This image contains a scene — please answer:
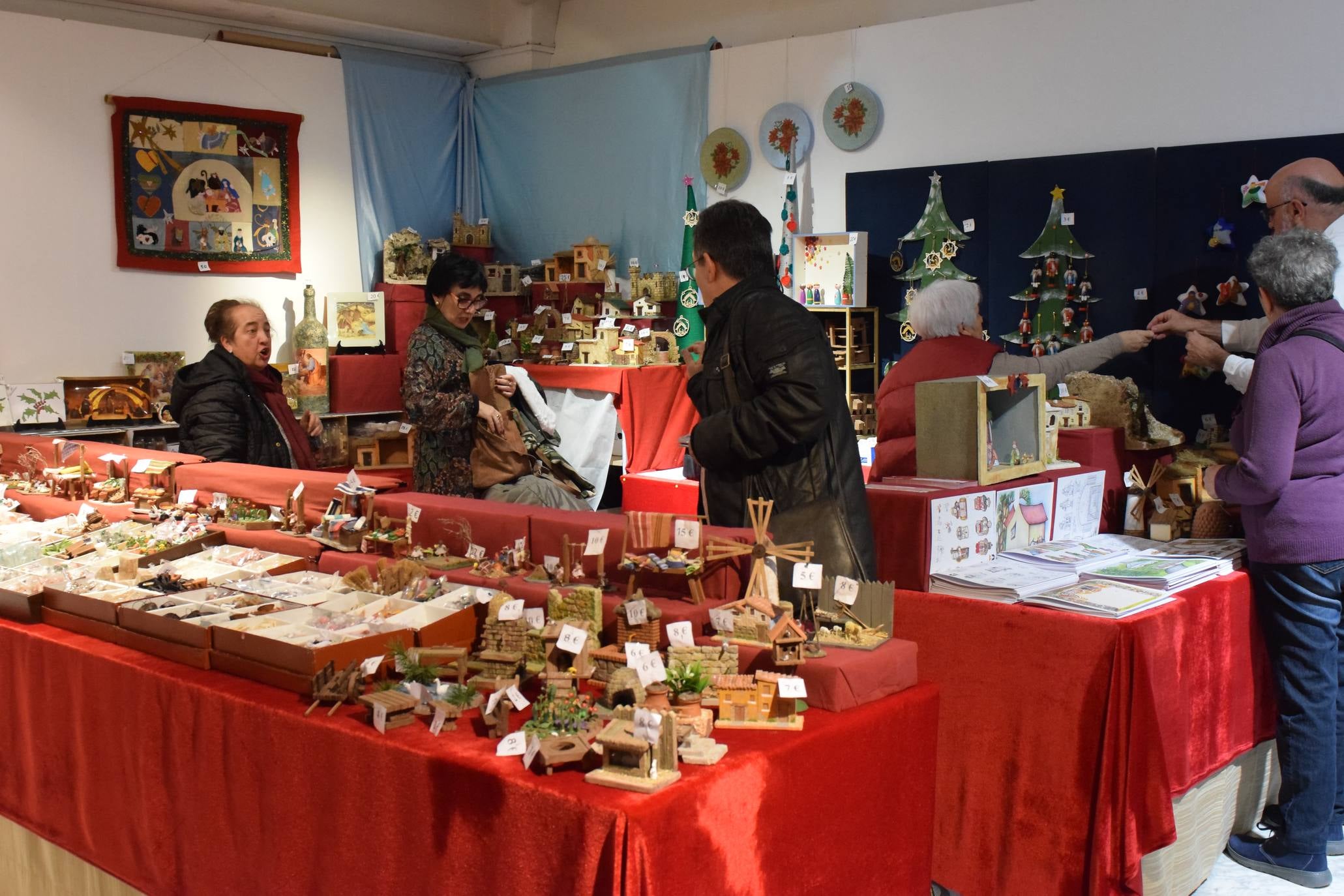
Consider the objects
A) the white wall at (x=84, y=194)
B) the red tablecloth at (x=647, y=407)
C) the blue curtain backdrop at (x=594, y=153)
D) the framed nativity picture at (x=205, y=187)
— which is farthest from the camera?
the blue curtain backdrop at (x=594, y=153)

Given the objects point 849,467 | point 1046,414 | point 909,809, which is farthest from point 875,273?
point 909,809

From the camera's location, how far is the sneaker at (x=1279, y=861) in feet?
11.1

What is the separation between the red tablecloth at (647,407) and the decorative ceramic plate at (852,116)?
182 cm

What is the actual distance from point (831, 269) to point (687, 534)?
4866mm

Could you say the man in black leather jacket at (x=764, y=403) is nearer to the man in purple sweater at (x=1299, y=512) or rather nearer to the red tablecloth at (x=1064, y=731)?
the red tablecloth at (x=1064, y=731)

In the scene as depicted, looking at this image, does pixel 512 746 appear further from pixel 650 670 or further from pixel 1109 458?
pixel 1109 458

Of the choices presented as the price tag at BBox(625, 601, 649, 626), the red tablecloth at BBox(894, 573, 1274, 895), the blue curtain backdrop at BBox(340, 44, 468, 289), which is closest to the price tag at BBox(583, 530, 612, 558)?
the price tag at BBox(625, 601, 649, 626)

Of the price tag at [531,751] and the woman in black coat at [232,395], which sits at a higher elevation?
the woman in black coat at [232,395]

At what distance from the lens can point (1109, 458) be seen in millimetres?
4039

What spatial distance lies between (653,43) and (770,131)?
1.56 meters

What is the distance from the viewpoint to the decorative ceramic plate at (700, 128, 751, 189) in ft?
26.3

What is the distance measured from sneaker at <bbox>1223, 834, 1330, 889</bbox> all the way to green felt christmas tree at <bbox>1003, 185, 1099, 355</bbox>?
10.6 ft

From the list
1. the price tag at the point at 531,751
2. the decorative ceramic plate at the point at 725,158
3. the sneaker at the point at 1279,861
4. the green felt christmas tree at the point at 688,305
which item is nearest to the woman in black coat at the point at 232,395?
the price tag at the point at 531,751

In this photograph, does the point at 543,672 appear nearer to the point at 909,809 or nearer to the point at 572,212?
the point at 909,809
